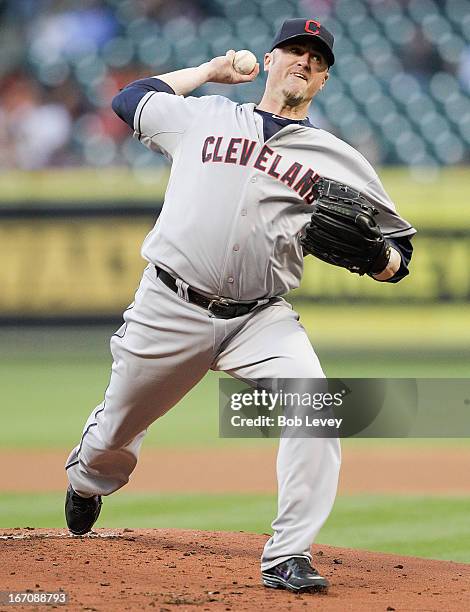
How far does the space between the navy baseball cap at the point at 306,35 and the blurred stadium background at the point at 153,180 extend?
14.7 ft

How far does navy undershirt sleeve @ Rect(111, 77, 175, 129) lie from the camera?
4.09m

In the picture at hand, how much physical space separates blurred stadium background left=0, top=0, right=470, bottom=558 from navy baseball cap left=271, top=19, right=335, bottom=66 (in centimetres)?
449

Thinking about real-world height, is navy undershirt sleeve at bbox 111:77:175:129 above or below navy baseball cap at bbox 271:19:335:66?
below

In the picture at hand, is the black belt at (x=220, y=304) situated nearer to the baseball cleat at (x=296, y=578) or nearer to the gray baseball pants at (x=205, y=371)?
the gray baseball pants at (x=205, y=371)

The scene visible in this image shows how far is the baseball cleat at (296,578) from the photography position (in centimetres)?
350

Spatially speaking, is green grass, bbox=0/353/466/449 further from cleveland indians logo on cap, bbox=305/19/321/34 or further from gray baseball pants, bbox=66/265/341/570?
cleveland indians logo on cap, bbox=305/19/321/34

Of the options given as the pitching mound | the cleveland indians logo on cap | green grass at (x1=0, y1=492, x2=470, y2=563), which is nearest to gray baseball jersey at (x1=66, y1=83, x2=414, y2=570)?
the cleveland indians logo on cap

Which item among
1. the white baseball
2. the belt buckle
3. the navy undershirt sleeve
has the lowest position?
the belt buckle

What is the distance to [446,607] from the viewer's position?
11.1 feet

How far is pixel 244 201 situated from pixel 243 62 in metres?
0.72

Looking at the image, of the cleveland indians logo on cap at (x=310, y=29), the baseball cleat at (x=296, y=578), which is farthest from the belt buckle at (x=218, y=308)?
the cleveland indians logo on cap at (x=310, y=29)

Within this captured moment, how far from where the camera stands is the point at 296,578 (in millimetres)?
3502

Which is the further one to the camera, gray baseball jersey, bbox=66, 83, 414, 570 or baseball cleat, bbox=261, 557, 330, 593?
gray baseball jersey, bbox=66, 83, 414, 570

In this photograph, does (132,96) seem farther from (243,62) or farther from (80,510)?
(80,510)
